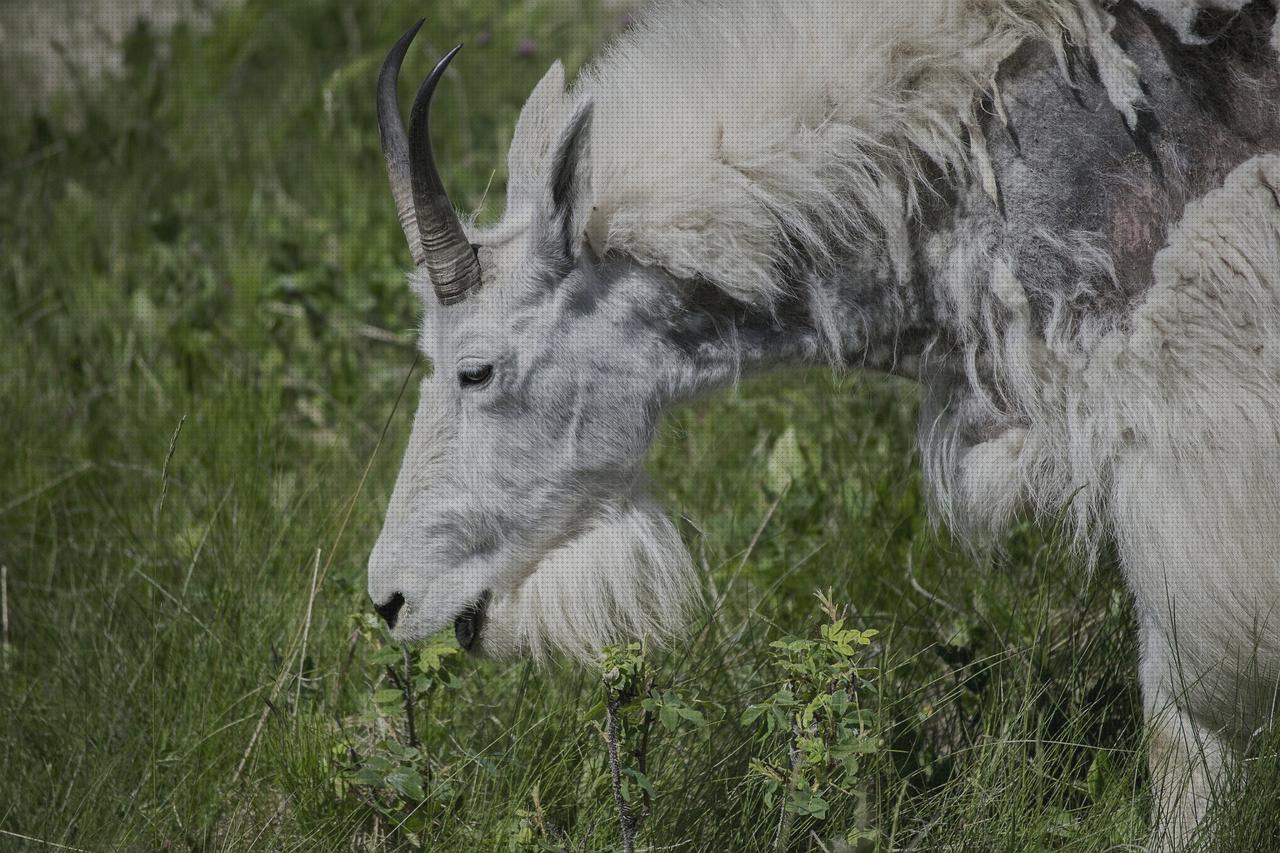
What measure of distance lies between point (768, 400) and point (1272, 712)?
2178 millimetres

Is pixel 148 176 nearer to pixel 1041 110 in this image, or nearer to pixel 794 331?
pixel 794 331

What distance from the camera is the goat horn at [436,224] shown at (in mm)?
2422

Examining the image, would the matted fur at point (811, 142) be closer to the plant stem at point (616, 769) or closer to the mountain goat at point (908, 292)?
the mountain goat at point (908, 292)

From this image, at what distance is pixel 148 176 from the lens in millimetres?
5758

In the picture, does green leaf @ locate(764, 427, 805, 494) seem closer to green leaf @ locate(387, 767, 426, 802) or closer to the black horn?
the black horn

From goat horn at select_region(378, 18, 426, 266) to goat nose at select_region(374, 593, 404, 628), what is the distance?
27.1 inches

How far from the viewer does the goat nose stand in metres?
2.72

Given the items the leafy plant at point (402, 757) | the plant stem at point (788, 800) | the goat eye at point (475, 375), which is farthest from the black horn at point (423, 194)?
the plant stem at point (788, 800)

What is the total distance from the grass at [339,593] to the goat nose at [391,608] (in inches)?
6.9

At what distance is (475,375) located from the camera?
2600 millimetres

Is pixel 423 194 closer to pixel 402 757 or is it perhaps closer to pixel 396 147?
pixel 396 147

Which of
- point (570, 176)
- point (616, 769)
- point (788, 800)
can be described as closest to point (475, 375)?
point (570, 176)

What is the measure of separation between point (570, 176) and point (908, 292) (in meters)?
0.69

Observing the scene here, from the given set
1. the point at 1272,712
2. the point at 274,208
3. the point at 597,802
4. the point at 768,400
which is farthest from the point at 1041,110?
the point at 274,208
